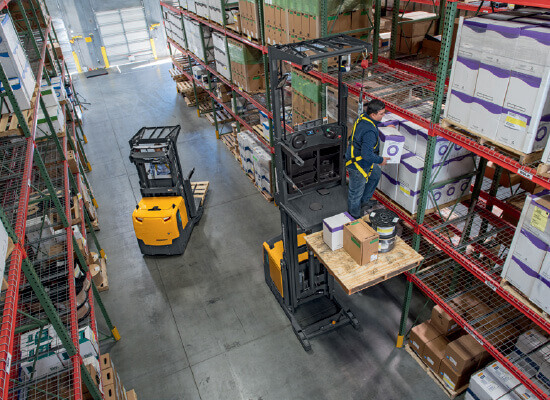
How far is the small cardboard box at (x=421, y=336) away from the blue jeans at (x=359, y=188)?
1.91m

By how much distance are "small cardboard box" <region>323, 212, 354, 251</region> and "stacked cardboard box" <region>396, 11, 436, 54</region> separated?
4876 mm

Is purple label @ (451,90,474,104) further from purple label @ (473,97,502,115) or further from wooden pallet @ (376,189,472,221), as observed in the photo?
wooden pallet @ (376,189,472,221)

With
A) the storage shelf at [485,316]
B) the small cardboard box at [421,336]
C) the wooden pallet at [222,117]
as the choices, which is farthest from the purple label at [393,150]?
the wooden pallet at [222,117]

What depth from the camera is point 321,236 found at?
198 inches

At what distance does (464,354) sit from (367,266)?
184cm

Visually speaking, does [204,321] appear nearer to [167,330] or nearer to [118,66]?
[167,330]

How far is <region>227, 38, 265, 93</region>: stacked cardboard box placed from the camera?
9306 millimetres

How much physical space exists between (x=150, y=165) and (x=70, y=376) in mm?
4428

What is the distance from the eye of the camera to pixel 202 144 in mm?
12680

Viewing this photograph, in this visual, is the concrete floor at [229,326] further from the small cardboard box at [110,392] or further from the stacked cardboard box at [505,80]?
the stacked cardboard box at [505,80]

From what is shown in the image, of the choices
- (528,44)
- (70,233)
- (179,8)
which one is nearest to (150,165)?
(70,233)

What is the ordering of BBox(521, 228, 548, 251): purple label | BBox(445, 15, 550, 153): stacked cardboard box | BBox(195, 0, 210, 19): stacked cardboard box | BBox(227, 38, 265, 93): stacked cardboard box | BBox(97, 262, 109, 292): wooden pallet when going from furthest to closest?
BBox(195, 0, 210, 19): stacked cardboard box
BBox(227, 38, 265, 93): stacked cardboard box
BBox(97, 262, 109, 292): wooden pallet
BBox(521, 228, 548, 251): purple label
BBox(445, 15, 550, 153): stacked cardboard box

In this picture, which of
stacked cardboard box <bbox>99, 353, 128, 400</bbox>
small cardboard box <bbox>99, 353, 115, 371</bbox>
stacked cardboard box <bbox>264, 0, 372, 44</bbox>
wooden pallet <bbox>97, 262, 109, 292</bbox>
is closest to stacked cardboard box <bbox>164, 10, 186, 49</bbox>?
stacked cardboard box <bbox>264, 0, 372, 44</bbox>

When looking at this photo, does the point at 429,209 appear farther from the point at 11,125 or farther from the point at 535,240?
the point at 11,125
